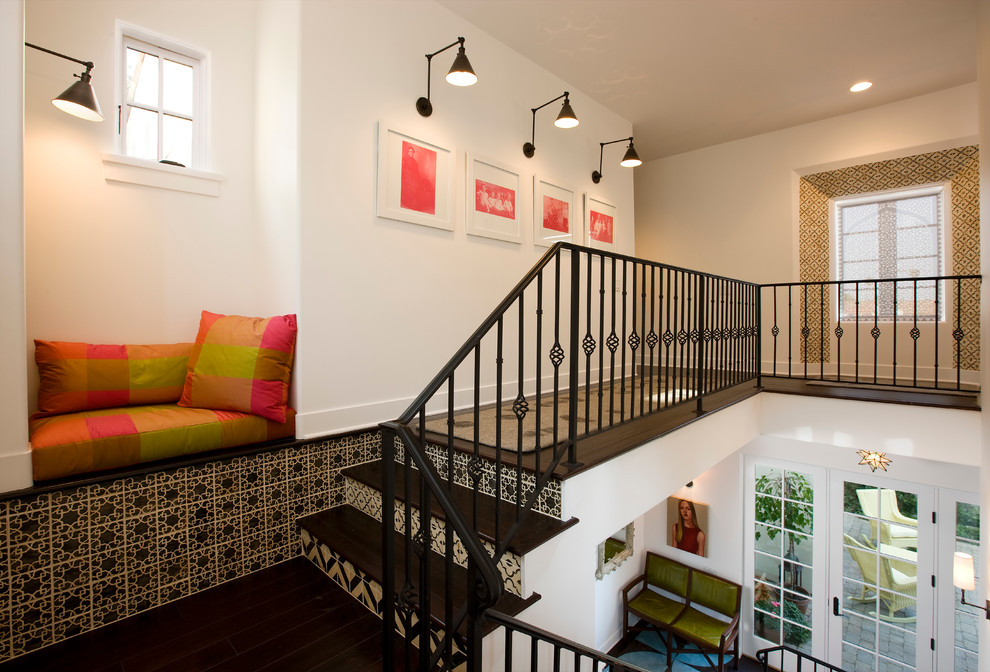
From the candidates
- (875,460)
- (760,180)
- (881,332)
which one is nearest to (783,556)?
(875,460)

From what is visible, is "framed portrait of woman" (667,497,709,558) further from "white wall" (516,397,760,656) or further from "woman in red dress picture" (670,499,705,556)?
"white wall" (516,397,760,656)

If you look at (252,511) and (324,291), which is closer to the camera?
(252,511)

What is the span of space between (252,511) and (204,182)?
6.41ft

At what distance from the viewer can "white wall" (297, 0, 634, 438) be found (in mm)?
2572

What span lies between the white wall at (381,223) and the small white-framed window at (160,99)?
0.83 meters

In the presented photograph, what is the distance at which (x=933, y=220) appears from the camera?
4.86 m

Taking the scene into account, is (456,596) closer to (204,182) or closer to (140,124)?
(204,182)

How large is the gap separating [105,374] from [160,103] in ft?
5.32

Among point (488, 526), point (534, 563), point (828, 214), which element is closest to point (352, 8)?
point (488, 526)

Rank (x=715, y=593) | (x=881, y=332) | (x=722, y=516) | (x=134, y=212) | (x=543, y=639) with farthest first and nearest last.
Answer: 1. (x=722, y=516)
2. (x=715, y=593)
3. (x=881, y=332)
4. (x=134, y=212)
5. (x=543, y=639)

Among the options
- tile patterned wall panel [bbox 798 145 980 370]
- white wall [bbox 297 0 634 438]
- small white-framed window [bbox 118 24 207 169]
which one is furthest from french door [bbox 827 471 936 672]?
small white-framed window [bbox 118 24 207 169]

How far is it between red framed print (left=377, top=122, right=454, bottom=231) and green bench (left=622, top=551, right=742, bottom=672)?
17.3 ft

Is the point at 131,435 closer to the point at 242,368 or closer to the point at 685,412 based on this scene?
the point at 242,368

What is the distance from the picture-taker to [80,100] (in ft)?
6.98
